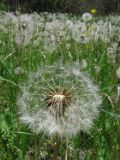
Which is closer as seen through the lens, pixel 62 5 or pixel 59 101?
pixel 59 101

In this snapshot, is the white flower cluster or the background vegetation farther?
the background vegetation

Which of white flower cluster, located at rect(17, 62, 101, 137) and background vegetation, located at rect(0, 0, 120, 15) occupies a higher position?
background vegetation, located at rect(0, 0, 120, 15)

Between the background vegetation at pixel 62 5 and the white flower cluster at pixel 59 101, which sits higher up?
the background vegetation at pixel 62 5

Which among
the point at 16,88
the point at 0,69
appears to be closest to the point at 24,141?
the point at 16,88

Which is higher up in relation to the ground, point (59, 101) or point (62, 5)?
point (62, 5)

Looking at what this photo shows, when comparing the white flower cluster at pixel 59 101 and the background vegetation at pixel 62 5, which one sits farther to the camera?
the background vegetation at pixel 62 5

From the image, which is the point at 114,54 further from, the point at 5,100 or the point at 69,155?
the point at 69,155

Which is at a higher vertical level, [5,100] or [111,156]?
[5,100]

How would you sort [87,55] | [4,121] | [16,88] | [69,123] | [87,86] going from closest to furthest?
[69,123], [87,86], [4,121], [16,88], [87,55]
